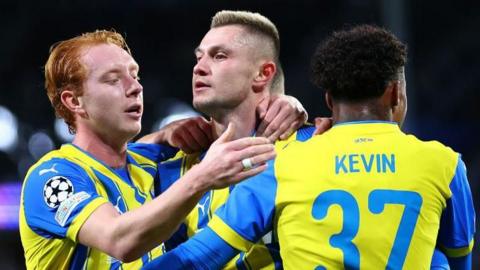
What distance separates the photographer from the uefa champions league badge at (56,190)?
365 centimetres

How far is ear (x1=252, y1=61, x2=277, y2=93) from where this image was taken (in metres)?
4.66

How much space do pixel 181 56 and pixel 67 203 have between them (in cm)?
1059

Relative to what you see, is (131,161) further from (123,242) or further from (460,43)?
(460,43)

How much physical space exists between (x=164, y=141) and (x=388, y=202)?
161 cm

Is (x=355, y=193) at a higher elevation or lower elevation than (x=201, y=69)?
lower

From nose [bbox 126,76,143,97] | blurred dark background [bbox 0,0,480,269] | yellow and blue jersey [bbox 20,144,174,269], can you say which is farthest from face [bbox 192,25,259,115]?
blurred dark background [bbox 0,0,480,269]

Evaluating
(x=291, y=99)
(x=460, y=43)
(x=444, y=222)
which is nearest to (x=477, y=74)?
(x=460, y=43)

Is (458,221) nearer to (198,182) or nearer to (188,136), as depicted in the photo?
(198,182)

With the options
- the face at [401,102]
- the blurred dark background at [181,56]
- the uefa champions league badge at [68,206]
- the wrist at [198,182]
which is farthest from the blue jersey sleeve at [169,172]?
the blurred dark background at [181,56]

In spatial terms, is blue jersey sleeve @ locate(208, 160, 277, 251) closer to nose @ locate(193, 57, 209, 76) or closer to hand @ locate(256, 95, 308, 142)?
hand @ locate(256, 95, 308, 142)

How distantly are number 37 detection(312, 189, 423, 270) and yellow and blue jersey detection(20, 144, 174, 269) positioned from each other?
35.3 inches

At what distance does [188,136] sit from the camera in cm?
452

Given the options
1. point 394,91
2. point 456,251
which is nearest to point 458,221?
point 456,251

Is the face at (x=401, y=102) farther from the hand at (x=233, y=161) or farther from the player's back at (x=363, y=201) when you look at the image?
the hand at (x=233, y=161)
